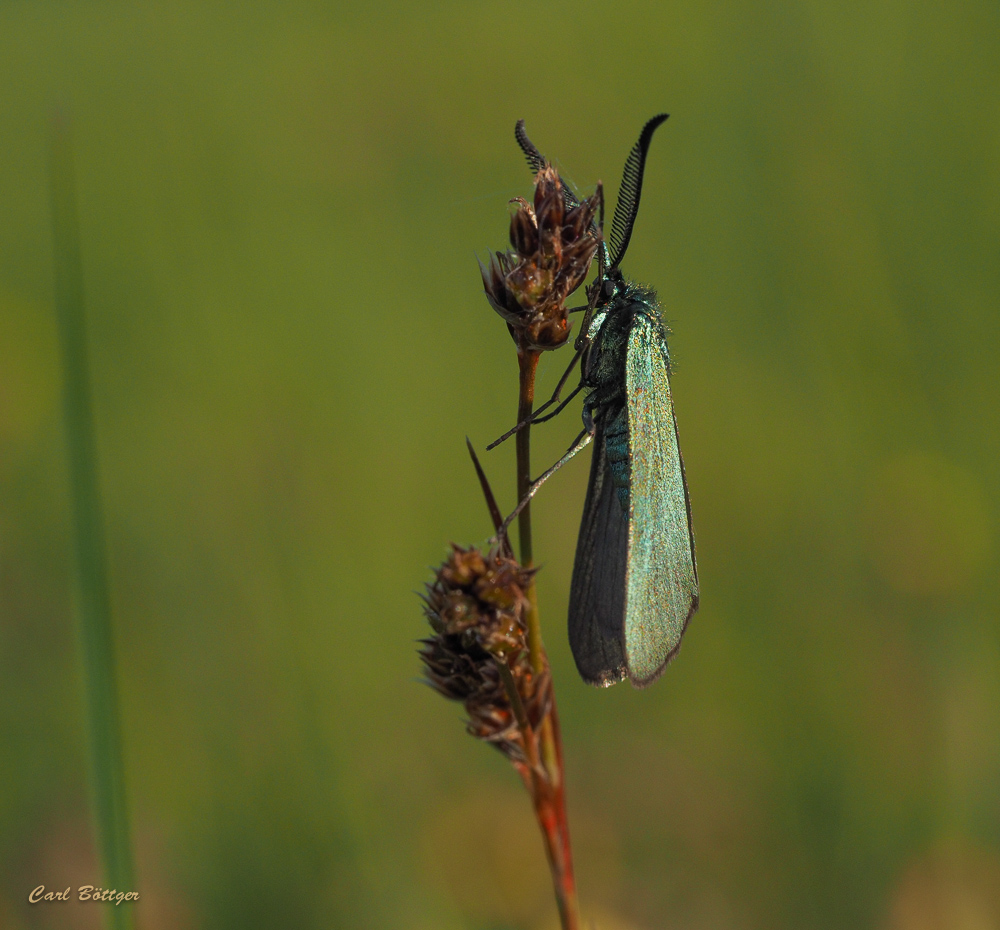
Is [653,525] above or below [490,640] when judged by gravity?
above

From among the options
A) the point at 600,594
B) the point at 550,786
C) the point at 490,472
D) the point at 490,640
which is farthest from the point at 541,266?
the point at 490,472

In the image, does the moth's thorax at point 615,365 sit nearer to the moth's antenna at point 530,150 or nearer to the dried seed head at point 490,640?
the moth's antenna at point 530,150

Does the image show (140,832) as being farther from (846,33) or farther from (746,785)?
(846,33)

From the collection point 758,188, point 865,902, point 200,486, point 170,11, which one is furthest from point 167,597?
point 170,11

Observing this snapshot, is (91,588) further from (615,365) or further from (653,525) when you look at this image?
(615,365)

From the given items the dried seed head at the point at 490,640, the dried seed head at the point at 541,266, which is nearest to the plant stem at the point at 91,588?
the dried seed head at the point at 490,640

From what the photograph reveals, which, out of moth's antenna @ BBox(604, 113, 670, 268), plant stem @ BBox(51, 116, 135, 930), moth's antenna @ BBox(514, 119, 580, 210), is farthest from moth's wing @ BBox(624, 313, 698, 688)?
plant stem @ BBox(51, 116, 135, 930)
